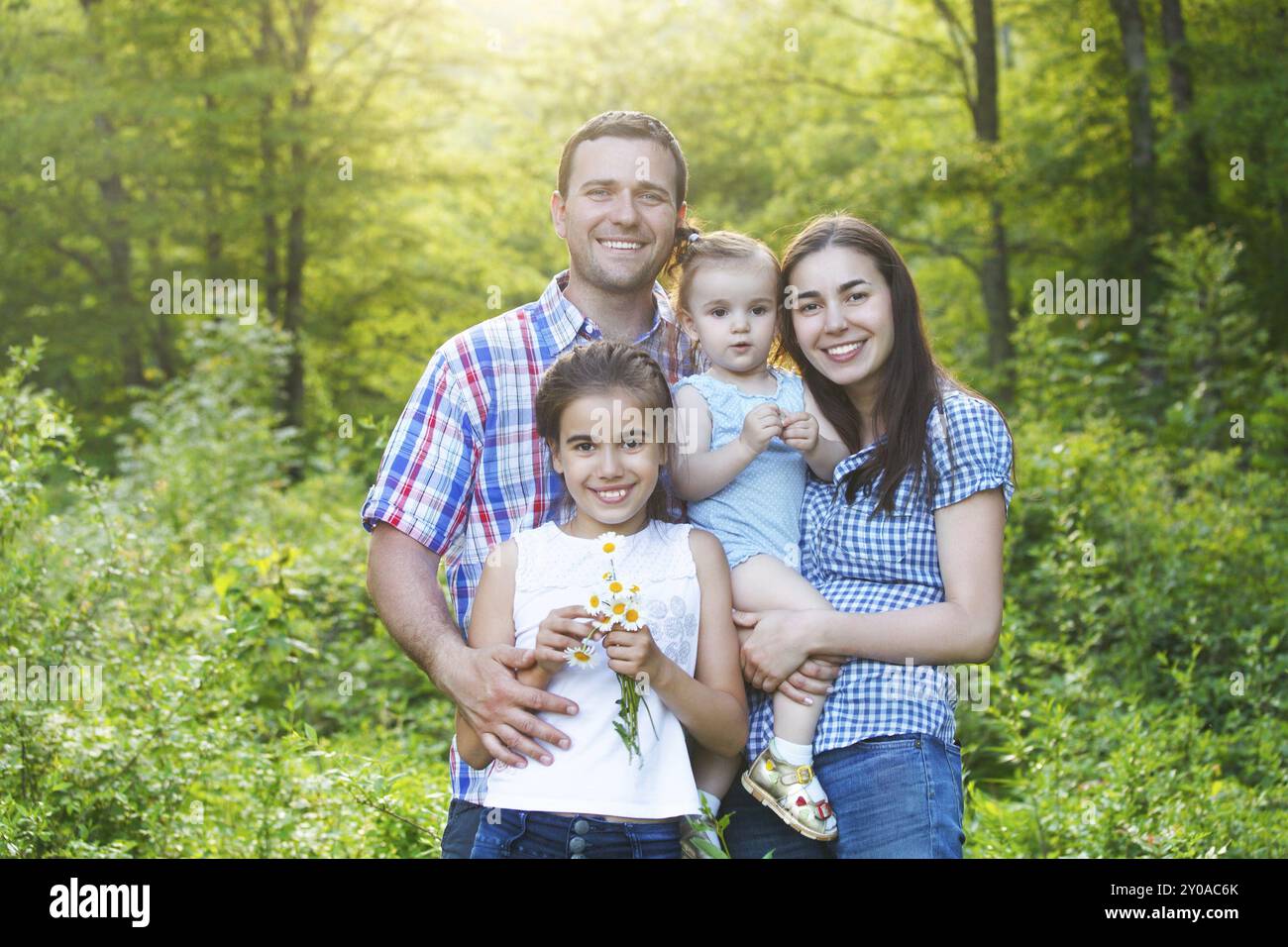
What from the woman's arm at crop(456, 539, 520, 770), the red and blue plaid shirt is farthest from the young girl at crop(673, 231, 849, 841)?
the woman's arm at crop(456, 539, 520, 770)

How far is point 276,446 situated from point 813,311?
27.5 ft

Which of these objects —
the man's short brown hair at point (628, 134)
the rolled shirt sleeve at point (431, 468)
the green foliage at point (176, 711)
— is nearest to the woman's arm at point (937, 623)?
the rolled shirt sleeve at point (431, 468)

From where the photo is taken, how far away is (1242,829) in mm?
4402

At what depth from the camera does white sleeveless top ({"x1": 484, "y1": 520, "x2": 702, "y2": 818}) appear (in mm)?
2662

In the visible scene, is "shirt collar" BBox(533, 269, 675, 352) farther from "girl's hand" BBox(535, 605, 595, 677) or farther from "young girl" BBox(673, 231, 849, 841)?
"girl's hand" BBox(535, 605, 595, 677)

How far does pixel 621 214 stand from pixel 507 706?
128 cm

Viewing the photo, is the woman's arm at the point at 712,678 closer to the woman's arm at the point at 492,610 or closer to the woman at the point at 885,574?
the woman at the point at 885,574

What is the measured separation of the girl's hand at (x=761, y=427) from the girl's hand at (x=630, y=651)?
→ 61 cm

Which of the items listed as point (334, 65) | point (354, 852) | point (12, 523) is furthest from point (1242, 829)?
point (334, 65)

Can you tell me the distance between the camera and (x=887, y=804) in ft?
9.04

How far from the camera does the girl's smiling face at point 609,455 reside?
2.76m
